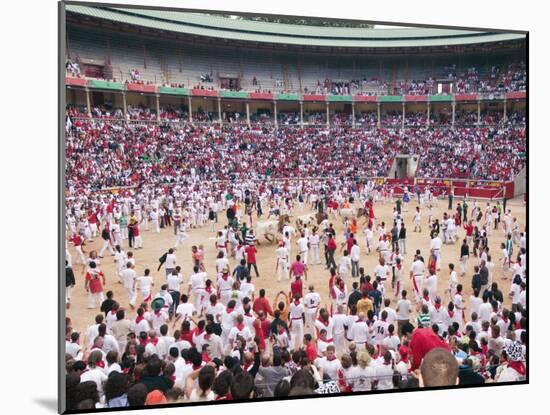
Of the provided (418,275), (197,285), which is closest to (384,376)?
(418,275)

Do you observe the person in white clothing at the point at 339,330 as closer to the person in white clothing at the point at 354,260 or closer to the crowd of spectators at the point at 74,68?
the person in white clothing at the point at 354,260

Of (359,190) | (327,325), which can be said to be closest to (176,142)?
(359,190)

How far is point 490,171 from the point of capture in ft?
71.2

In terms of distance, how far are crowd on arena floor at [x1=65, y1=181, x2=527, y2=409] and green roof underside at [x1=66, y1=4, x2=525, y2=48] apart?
4.83 m

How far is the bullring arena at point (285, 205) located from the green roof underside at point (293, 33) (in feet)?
0.32

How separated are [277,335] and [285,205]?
930 cm

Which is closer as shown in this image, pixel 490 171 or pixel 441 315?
pixel 441 315

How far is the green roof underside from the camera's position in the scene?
13.5 metres

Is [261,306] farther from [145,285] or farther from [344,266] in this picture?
[344,266]

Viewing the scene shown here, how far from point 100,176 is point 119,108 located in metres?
3.36

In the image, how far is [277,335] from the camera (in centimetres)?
1128

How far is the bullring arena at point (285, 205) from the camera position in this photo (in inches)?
423

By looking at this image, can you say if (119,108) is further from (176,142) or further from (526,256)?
(526,256)

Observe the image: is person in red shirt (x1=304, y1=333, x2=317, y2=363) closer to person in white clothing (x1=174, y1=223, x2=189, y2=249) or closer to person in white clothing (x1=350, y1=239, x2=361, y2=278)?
person in white clothing (x1=350, y1=239, x2=361, y2=278)
